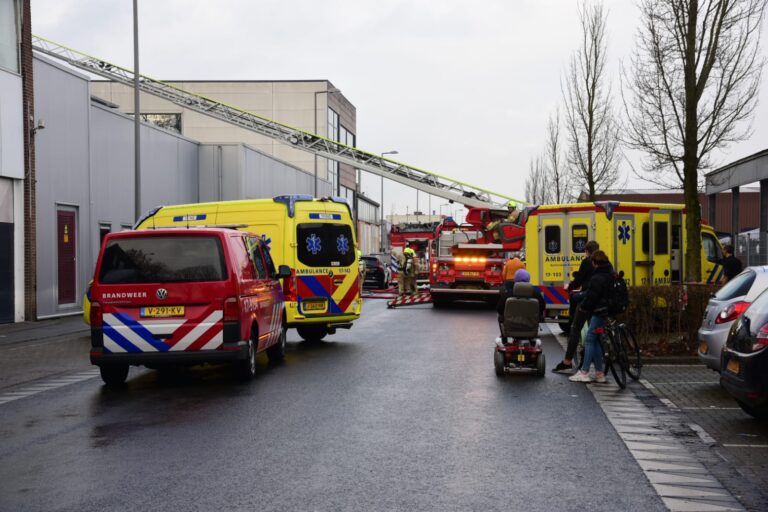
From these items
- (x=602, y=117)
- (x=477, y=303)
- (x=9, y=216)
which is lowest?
(x=477, y=303)

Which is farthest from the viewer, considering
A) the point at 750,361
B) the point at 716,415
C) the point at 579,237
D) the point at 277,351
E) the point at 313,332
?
the point at 579,237

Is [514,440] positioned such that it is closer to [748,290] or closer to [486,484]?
[486,484]

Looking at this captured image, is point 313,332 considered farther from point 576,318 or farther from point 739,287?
point 739,287

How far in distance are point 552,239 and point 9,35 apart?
14117 millimetres

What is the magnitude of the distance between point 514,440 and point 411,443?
890 millimetres

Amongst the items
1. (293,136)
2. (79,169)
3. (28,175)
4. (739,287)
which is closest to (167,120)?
(293,136)

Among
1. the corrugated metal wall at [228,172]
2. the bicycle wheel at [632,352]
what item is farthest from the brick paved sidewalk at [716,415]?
the corrugated metal wall at [228,172]

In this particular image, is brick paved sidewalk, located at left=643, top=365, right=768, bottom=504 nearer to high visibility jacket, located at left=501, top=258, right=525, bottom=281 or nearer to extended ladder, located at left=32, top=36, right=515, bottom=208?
high visibility jacket, located at left=501, top=258, right=525, bottom=281

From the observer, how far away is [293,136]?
144 ft

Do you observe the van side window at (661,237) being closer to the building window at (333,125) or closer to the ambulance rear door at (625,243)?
the ambulance rear door at (625,243)

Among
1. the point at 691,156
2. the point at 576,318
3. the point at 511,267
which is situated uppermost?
the point at 691,156

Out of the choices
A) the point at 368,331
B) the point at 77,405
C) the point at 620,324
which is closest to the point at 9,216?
the point at 368,331

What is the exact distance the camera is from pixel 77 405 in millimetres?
10094

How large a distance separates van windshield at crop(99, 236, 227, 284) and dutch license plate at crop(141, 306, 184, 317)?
311 millimetres
